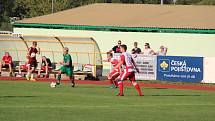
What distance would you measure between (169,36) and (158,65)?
13.2 m

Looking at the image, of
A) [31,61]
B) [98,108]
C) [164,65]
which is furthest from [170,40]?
[98,108]

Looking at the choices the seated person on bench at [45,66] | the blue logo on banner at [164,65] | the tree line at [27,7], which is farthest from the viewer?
the tree line at [27,7]

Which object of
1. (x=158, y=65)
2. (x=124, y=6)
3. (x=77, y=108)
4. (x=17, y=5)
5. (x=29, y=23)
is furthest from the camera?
(x=17, y=5)

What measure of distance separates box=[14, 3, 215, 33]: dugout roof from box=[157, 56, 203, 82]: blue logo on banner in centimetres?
1191

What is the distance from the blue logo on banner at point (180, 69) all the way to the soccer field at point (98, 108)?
13.6 m

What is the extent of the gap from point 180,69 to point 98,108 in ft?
68.1

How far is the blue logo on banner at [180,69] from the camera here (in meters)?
40.5

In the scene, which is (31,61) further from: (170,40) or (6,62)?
(170,40)

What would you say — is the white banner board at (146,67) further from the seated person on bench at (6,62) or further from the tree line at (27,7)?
the tree line at (27,7)

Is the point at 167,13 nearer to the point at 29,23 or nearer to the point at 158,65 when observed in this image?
the point at 29,23

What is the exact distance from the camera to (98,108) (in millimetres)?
20438

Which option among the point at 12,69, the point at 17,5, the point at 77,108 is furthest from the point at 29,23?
the point at 17,5

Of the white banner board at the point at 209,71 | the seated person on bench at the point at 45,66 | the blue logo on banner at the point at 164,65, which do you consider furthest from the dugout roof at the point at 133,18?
the seated person on bench at the point at 45,66

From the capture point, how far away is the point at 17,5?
108 m
